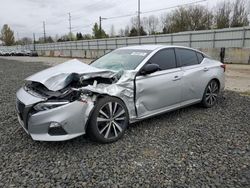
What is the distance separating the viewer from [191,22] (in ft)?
117

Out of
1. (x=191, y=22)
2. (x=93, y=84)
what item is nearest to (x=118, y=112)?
(x=93, y=84)

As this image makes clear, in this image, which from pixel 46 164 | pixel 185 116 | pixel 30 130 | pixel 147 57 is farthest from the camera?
pixel 185 116

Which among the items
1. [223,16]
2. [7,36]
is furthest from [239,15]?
Answer: [7,36]

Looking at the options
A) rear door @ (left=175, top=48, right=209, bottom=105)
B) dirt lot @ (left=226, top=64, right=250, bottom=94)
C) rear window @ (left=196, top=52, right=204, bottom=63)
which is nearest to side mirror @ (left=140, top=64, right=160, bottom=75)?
rear door @ (left=175, top=48, right=209, bottom=105)

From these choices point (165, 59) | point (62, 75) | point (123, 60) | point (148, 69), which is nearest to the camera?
point (62, 75)

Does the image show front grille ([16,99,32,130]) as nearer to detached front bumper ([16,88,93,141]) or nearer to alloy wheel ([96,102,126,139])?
detached front bumper ([16,88,93,141])

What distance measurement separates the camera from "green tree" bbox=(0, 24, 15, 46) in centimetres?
7914

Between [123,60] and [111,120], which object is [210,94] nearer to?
[123,60]

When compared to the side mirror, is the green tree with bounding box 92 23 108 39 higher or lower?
higher

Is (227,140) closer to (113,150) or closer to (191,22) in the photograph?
(113,150)

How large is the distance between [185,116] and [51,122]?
2.77 meters

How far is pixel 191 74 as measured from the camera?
15.1ft

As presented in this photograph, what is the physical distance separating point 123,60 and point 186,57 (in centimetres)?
144

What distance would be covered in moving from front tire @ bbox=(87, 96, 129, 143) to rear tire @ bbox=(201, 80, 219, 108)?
7.48 ft
